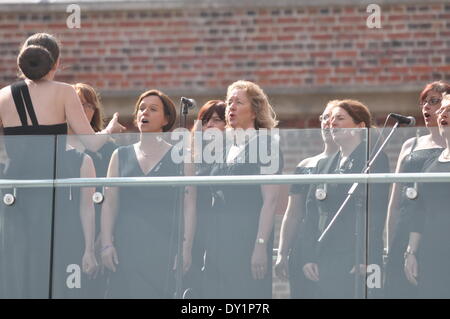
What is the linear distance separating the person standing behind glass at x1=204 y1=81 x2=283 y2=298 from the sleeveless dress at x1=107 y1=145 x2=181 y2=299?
0.69 feet

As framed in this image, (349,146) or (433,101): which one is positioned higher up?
(433,101)

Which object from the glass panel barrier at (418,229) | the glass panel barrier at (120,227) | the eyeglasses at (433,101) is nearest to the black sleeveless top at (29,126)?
the glass panel barrier at (120,227)

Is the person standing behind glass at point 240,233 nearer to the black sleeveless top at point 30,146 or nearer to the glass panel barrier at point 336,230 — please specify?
the glass panel barrier at point 336,230

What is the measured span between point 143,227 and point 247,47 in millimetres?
5924

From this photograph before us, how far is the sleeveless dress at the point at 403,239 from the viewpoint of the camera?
266 inches

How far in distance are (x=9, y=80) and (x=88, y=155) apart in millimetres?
6115

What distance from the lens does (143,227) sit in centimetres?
708

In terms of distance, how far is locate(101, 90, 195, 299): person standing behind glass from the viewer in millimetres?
7035

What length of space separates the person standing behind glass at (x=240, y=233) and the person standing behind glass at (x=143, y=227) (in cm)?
15

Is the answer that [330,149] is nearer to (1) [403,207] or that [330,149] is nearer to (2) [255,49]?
(1) [403,207]

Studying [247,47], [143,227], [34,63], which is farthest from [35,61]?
[247,47]

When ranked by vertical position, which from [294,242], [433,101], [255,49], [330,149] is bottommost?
[294,242]

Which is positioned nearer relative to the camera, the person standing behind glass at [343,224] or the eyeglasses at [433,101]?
the person standing behind glass at [343,224]

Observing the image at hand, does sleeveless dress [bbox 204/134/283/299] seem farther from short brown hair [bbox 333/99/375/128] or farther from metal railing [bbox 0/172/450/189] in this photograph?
short brown hair [bbox 333/99/375/128]
